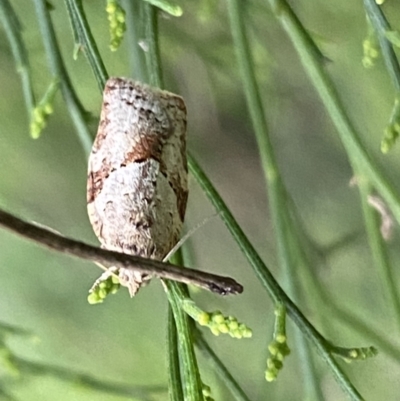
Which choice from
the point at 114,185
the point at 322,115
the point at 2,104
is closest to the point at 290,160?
the point at 322,115

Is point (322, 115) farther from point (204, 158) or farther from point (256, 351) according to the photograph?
point (256, 351)

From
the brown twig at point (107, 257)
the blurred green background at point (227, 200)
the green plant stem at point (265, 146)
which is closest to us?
the brown twig at point (107, 257)

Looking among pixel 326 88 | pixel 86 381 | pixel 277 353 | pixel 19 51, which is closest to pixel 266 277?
pixel 277 353

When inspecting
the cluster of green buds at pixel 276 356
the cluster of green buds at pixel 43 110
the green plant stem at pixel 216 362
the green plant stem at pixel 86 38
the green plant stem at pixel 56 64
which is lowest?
the cluster of green buds at pixel 276 356

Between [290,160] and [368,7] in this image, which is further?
[290,160]

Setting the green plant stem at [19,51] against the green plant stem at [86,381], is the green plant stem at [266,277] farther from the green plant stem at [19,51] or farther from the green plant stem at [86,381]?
the green plant stem at [86,381]

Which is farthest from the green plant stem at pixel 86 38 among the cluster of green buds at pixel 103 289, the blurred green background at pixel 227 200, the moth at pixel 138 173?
the blurred green background at pixel 227 200

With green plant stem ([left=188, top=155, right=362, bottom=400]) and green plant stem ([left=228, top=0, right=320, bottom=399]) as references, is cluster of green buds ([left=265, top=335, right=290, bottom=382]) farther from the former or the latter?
green plant stem ([left=228, top=0, right=320, bottom=399])

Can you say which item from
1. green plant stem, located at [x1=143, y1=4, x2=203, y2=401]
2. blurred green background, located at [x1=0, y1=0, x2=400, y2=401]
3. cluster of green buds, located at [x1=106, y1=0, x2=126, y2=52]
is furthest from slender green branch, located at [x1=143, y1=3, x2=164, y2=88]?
blurred green background, located at [x1=0, y1=0, x2=400, y2=401]
